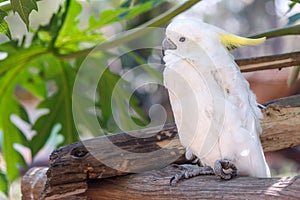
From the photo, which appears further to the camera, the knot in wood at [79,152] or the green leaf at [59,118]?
the green leaf at [59,118]

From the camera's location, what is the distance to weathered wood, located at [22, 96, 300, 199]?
57cm

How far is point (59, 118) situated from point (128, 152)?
386mm

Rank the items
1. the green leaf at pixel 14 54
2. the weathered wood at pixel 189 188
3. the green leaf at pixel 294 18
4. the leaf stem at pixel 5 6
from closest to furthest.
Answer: the weathered wood at pixel 189 188, the leaf stem at pixel 5 6, the green leaf at pixel 294 18, the green leaf at pixel 14 54

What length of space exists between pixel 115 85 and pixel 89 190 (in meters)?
0.34

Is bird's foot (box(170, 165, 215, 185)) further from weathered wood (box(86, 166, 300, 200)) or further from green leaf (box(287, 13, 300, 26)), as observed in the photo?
green leaf (box(287, 13, 300, 26))

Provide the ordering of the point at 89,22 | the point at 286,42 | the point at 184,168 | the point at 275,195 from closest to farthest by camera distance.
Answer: the point at 275,195 < the point at 184,168 < the point at 89,22 < the point at 286,42

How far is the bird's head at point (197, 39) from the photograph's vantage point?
51cm

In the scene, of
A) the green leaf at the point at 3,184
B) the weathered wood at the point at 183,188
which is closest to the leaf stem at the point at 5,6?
the weathered wood at the point at 183,188

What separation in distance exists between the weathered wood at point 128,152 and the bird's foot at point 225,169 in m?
0.12

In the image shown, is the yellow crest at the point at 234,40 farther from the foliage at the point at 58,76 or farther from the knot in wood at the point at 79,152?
the foliage at the point at 58,76

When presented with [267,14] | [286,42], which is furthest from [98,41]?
[267,14]

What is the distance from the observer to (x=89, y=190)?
606 mm

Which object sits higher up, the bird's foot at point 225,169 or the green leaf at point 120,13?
the green leaf at point 120,13

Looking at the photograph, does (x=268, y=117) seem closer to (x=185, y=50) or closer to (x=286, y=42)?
(x=185, y=50)
